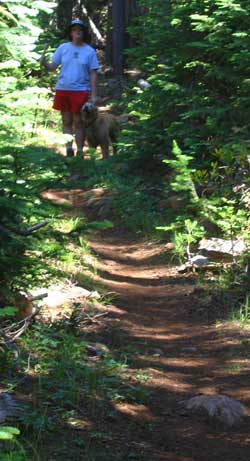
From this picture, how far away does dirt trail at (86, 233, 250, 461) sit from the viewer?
4676 millimetres

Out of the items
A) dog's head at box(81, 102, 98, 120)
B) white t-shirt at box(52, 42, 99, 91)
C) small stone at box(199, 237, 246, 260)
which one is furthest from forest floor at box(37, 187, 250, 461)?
white t-shirt at box(52, 42, 99, 91)

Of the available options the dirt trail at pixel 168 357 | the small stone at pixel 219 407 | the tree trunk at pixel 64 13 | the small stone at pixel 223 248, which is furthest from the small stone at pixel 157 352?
the tree trunk at pixel 64 13

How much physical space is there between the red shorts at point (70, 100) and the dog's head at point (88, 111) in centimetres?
10

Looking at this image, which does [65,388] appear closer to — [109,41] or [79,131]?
[79,131]

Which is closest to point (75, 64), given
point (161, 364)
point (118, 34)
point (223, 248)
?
point (223, 248)

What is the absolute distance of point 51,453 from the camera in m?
4.15

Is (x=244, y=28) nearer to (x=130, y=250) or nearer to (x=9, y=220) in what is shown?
(x=130, y=250)

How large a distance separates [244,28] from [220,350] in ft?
15.2

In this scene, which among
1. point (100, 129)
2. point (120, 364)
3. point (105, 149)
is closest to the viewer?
point (120, 364)

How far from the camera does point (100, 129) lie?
44.2ft

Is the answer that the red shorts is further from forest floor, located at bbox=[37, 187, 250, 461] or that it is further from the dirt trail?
forest floor, located at bbox=[37, 187, 250, 461]

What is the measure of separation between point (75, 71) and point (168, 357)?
693 cm

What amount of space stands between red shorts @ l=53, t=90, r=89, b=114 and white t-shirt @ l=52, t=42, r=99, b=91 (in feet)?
0.26

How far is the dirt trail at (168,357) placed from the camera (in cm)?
468
